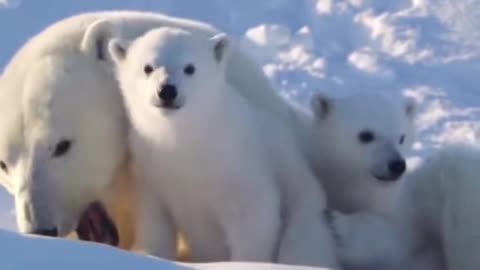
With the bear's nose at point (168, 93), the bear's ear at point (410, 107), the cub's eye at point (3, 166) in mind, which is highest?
the bear's nose at point (168, 93)

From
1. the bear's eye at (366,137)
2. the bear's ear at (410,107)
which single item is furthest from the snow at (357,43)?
the bear's eye at (366,137)

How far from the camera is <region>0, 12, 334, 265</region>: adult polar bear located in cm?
448

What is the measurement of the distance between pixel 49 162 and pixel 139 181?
285 mm

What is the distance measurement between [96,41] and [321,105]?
0.76 meters

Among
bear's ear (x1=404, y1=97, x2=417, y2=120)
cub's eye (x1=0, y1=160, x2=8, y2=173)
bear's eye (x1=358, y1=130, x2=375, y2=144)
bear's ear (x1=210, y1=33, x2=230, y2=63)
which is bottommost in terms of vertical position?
cub's eye (x1=0, y1=160, x2=8, y2=173)

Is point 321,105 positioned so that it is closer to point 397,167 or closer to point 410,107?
point 410,107

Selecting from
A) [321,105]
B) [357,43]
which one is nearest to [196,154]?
[321,105]

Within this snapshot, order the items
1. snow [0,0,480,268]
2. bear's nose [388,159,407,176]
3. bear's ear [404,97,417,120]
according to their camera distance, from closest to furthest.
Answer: bear's nose [388,159,407,176], bear's ear [404,97,417,120], snow [0,0,480,268]

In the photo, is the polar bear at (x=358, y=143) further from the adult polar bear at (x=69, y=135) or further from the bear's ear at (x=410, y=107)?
the adult polar bear at (x=69, y=135)

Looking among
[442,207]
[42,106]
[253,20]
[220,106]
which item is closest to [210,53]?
[220,106]

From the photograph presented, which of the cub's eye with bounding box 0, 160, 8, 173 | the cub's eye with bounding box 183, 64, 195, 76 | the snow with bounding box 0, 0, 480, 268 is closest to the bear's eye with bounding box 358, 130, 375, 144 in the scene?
the cub's eye with bounding box 183, 64, 195, 76

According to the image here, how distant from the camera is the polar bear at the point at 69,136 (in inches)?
177

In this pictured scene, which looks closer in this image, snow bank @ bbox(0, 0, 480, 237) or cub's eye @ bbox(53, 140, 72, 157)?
cub's eye @ bbox(53, 140, 72, 157)

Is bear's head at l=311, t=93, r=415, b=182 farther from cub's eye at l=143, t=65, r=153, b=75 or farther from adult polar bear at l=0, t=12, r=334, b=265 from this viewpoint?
cub's eye at l=143, t=65, r=153, b=75
